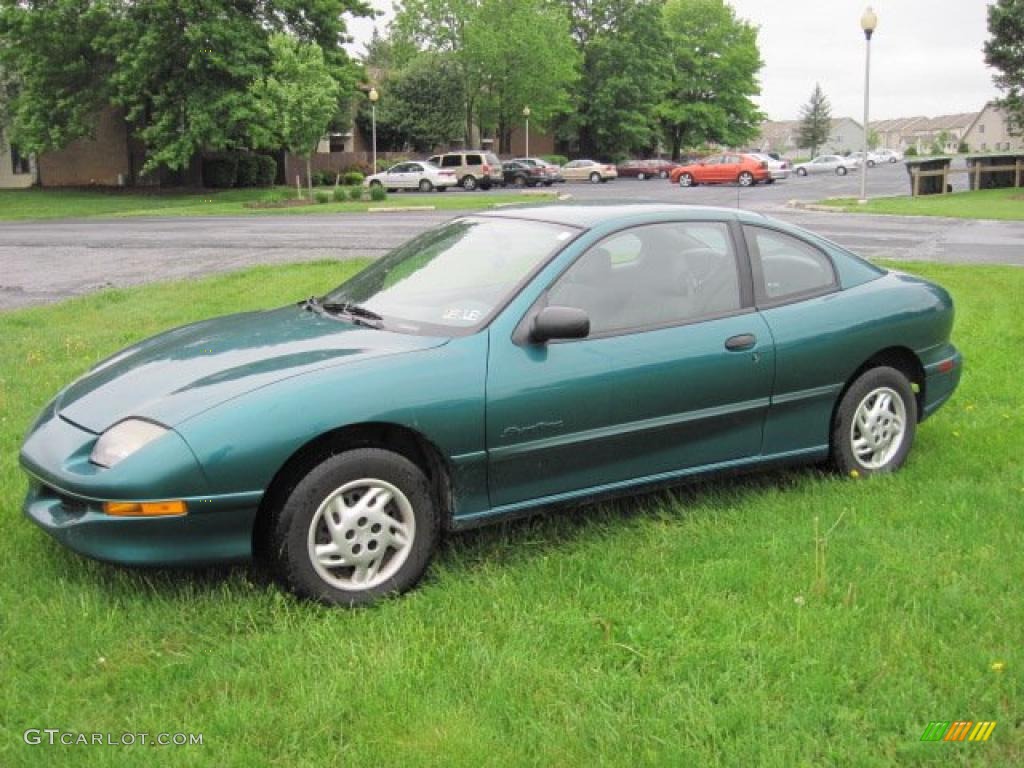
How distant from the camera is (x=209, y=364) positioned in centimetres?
403

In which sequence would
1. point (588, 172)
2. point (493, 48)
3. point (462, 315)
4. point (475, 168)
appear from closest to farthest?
point (462, 315) → point (475, 168) → point (588, 172) → point (493, 48)

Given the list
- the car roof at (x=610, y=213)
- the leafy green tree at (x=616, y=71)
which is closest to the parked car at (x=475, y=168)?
the leafy green tree at (x=616, y=71)

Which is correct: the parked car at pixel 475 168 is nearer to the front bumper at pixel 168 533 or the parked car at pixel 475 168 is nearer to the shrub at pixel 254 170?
the shrub at pixel 254 170

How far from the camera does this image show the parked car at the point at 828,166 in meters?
65.2

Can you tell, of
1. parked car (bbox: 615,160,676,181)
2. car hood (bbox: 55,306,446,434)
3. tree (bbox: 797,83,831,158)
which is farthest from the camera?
tree (bbox: 797,83,831,158)

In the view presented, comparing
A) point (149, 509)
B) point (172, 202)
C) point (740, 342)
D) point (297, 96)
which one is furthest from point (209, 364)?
point (172, 202)

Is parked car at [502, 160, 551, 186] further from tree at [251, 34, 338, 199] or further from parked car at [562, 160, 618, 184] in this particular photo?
tree at [251, 34, 338, 199]

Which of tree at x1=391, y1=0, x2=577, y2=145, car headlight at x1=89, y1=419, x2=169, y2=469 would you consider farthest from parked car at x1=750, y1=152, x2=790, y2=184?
car headlight at x1=89, y1=419, x2=169, y2=469

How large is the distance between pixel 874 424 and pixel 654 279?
1.41 m

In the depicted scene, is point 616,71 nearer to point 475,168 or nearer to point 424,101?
point 424,101

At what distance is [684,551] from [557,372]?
89 cm

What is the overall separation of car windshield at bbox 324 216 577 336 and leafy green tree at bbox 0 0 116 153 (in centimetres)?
3988

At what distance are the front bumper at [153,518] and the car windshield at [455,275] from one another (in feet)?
3.62

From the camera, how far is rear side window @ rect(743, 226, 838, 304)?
489 cm
